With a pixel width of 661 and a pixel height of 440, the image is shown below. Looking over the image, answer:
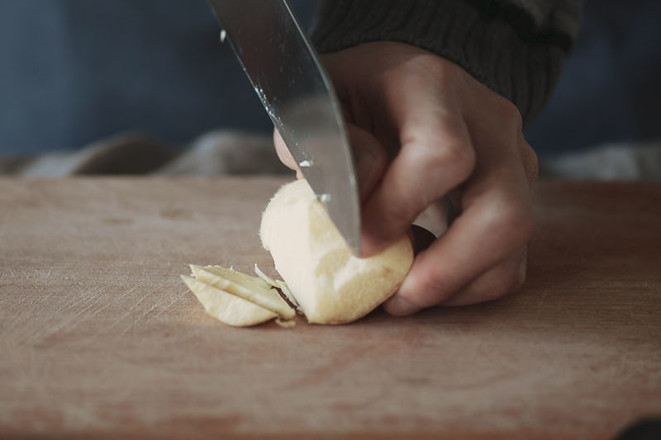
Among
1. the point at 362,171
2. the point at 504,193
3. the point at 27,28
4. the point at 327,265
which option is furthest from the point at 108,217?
the point at 27,28

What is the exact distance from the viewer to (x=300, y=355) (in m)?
0.92

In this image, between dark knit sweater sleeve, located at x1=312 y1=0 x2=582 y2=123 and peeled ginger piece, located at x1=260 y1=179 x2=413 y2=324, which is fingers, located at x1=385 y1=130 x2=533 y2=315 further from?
dark knit sweater sleeve, located at x1=312 y1=0 x2=582 y2=123

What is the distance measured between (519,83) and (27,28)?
81.5 inches

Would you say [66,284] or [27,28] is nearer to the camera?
[66,284]

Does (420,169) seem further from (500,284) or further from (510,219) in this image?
(500,284)

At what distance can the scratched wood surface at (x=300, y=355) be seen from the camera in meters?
0.79

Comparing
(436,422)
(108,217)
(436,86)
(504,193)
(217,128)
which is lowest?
(217,128)

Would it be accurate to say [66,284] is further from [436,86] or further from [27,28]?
[27,28]

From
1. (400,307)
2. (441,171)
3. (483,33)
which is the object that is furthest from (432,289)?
(483,33)

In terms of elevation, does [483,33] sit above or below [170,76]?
above

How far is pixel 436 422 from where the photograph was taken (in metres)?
0.79

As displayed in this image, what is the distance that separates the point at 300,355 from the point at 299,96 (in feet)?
1.22

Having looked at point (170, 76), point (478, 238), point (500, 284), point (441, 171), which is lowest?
point (170, 76)

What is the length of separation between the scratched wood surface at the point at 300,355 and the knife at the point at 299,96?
19 cm
